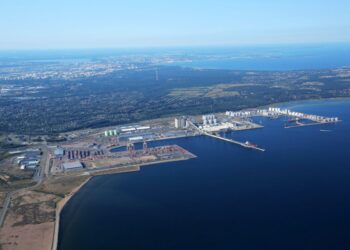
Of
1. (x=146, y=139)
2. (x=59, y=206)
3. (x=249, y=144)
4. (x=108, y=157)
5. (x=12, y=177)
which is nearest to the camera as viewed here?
(x=59, y=206)

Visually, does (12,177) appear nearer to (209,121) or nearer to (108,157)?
(108,157)

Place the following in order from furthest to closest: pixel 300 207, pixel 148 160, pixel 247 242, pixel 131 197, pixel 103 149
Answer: pixel 103 149, pixel 148 160, pixel 131 197, pixel 300 207, pixel 247 242

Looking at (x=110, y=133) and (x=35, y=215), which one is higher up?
(x=35, y=215)

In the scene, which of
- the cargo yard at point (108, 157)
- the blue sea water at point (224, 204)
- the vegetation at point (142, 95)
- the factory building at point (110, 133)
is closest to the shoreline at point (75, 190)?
the blue sea water at point (224, 204)

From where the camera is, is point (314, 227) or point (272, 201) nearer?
point (314, 227)

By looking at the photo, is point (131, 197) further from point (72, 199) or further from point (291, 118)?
point (291, 118)

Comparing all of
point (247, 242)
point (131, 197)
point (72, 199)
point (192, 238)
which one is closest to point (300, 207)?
point (247, 242)

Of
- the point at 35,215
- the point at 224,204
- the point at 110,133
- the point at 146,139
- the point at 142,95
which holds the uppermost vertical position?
the point at 224,204

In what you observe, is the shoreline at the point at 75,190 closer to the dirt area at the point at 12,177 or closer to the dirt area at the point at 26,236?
the dirt area at the point at 26,236

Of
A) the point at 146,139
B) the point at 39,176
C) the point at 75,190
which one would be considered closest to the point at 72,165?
the point at 39,176
